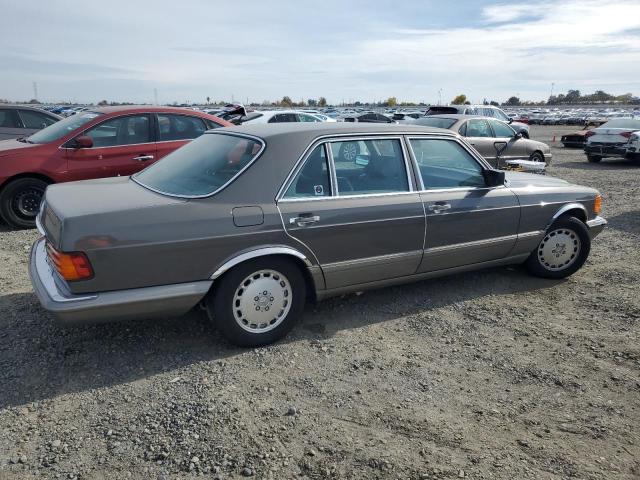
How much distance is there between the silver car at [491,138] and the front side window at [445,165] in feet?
21.6

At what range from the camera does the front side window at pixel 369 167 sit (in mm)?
3904

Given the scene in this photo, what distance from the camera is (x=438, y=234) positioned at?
14.0 feet

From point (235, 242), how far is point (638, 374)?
2.87m

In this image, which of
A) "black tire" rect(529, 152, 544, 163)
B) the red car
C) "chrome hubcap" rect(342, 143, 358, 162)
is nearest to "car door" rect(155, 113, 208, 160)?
the red car

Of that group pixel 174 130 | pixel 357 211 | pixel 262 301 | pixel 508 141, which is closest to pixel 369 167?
pixel 357 211

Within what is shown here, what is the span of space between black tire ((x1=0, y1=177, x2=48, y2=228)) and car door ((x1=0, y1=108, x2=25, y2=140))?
4.67 m

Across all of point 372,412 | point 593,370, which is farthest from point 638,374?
point 372,412

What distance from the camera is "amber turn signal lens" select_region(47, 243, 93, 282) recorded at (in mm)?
2988

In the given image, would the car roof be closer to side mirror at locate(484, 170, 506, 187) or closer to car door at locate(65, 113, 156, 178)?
side mirror at locate(484, 170, 506, 187)

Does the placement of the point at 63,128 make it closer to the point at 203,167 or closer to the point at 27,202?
the point at 27,202

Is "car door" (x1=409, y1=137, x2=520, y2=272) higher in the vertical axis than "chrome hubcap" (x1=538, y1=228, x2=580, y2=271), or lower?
higher

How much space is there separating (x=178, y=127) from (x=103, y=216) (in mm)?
4714

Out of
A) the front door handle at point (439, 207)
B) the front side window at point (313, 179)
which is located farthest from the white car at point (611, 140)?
the front side window at point (313, 179)

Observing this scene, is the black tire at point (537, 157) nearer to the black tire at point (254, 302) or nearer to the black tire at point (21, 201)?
the black tire at point (254, 302)
